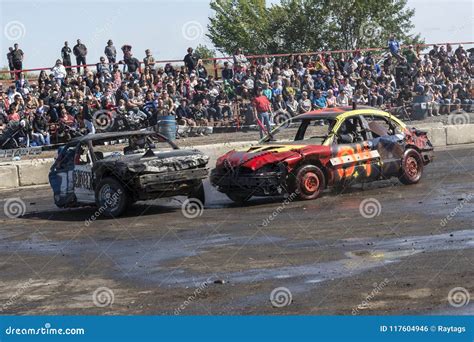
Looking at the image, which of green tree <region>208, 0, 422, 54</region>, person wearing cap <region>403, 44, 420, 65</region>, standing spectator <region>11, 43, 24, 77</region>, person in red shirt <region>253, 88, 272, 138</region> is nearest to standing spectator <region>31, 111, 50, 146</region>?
standing spectator <region>11, 43, 24, 77</region>

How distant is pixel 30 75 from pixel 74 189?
16331 mm

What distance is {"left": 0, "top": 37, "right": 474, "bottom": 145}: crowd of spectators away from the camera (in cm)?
2617

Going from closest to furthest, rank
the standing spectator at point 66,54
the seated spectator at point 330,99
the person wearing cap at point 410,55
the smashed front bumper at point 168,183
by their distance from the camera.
Answer: the smashed front bumper at point 168,183 → the seated spectator at point 330,99 → the standing spectator at point 66,54 → the person wearing cap at point 410,55

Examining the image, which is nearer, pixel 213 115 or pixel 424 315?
pixel 424 315

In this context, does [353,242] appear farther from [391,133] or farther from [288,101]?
[288,101]

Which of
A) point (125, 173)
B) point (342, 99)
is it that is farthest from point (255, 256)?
point (342, 99)

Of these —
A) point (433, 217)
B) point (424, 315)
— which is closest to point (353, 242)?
point (433, 217)

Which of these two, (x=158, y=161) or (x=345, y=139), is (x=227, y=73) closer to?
Answer: (x=345, y=139)

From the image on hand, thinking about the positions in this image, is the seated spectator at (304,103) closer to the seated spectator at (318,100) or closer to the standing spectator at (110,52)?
the seated spectator at (318,100)

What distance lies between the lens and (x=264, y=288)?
9.49 m

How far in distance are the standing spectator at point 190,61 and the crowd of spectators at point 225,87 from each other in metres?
0.04

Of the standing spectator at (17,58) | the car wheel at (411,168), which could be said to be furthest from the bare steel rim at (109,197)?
the standing spectator at (17,58)

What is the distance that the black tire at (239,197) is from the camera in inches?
652

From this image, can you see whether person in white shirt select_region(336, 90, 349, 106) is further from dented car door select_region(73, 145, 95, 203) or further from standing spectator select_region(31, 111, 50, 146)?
dented car door select_region(73, 145, 95, 203)
